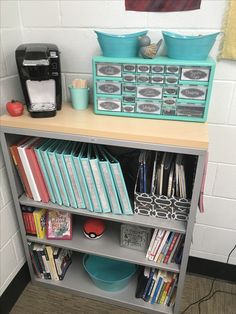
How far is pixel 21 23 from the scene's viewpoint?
4.14ft

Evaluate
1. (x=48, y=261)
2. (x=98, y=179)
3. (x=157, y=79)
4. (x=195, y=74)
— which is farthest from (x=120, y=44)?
(x=48, y=261)

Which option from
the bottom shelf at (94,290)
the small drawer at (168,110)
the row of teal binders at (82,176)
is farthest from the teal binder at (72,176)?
the bottom shelf at (94,290)

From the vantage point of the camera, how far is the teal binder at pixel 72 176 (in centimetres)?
111

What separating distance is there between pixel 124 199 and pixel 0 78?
760 millimetres

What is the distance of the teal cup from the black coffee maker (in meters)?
0.06

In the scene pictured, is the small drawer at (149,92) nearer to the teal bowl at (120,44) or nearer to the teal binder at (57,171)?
the teal bowl at (120,44)

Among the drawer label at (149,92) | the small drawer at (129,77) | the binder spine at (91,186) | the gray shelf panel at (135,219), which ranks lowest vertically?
the gray shelf panel at (135,219)

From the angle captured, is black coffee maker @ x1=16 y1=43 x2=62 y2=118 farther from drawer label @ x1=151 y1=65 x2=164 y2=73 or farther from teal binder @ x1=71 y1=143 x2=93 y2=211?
drawer label @ x1=151 y1=65 x2=164 y2=73

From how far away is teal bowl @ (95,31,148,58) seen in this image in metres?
1.03

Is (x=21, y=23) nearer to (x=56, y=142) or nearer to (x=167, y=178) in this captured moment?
(x=56, y=142)

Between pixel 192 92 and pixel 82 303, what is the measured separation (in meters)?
1.21

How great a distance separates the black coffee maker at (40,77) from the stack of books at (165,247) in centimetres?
72

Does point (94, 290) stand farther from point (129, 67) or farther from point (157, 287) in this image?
point (129, 67)

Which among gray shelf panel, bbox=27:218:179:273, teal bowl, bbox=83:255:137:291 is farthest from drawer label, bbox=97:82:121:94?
teal bowl, bbox=83:255:137:291
